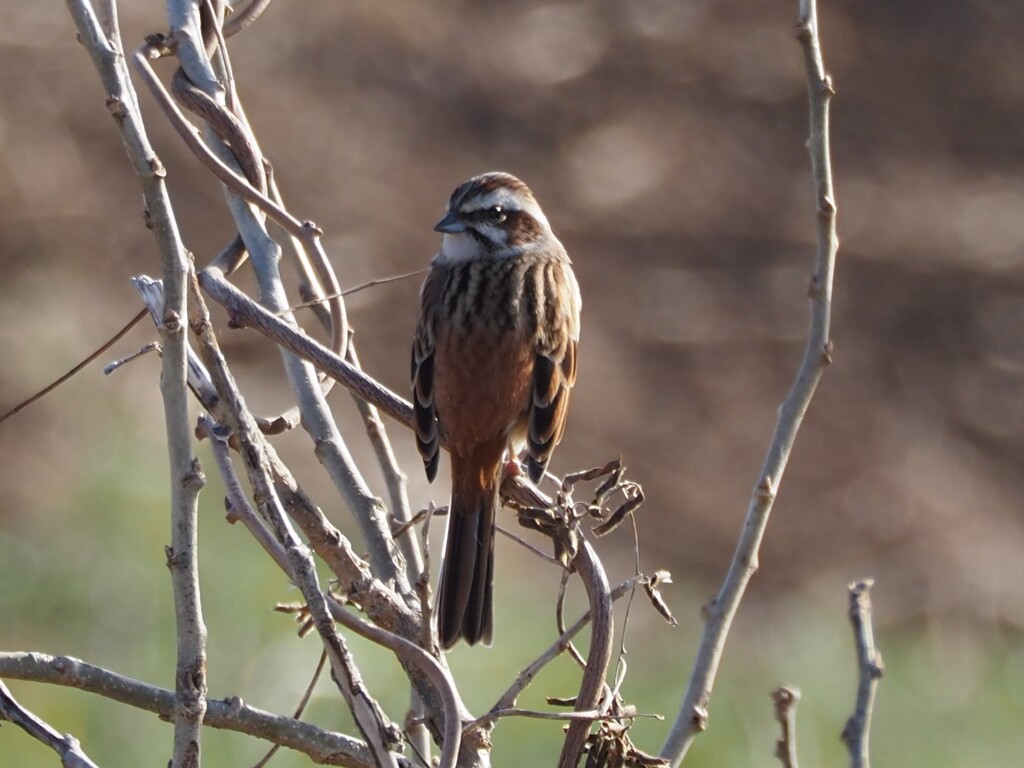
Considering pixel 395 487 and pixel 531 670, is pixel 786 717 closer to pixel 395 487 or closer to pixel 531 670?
pixel 531 670

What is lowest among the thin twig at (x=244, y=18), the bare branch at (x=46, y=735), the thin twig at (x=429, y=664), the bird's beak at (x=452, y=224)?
the bare branch at (x=46, y=735)

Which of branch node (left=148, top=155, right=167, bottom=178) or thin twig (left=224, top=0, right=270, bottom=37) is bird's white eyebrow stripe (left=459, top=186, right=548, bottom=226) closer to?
thin twig (left=224, top=0, right=270, bottom=37)

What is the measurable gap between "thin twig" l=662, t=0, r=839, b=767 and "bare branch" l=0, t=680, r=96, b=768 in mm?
779

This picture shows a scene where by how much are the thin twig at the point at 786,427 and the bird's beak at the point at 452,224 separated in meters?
1.94

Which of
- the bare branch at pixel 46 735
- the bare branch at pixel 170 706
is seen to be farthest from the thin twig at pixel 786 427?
the bare branch at pixel 46 735

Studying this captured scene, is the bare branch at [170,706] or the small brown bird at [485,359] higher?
the small brown bird at [485,359]

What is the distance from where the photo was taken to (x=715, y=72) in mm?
13773

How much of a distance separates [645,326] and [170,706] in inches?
377

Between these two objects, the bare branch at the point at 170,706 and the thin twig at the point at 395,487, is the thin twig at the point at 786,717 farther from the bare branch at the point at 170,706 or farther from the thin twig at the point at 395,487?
the thin twig at the point at 395,487

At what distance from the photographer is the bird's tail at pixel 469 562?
3197 mm

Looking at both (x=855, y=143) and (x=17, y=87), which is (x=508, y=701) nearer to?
(x=17, y=87)

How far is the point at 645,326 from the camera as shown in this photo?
11492 millimetres

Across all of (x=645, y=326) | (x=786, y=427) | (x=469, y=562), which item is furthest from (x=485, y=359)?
(x=645, y=326)

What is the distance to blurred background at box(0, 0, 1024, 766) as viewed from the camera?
6621 millimetres
